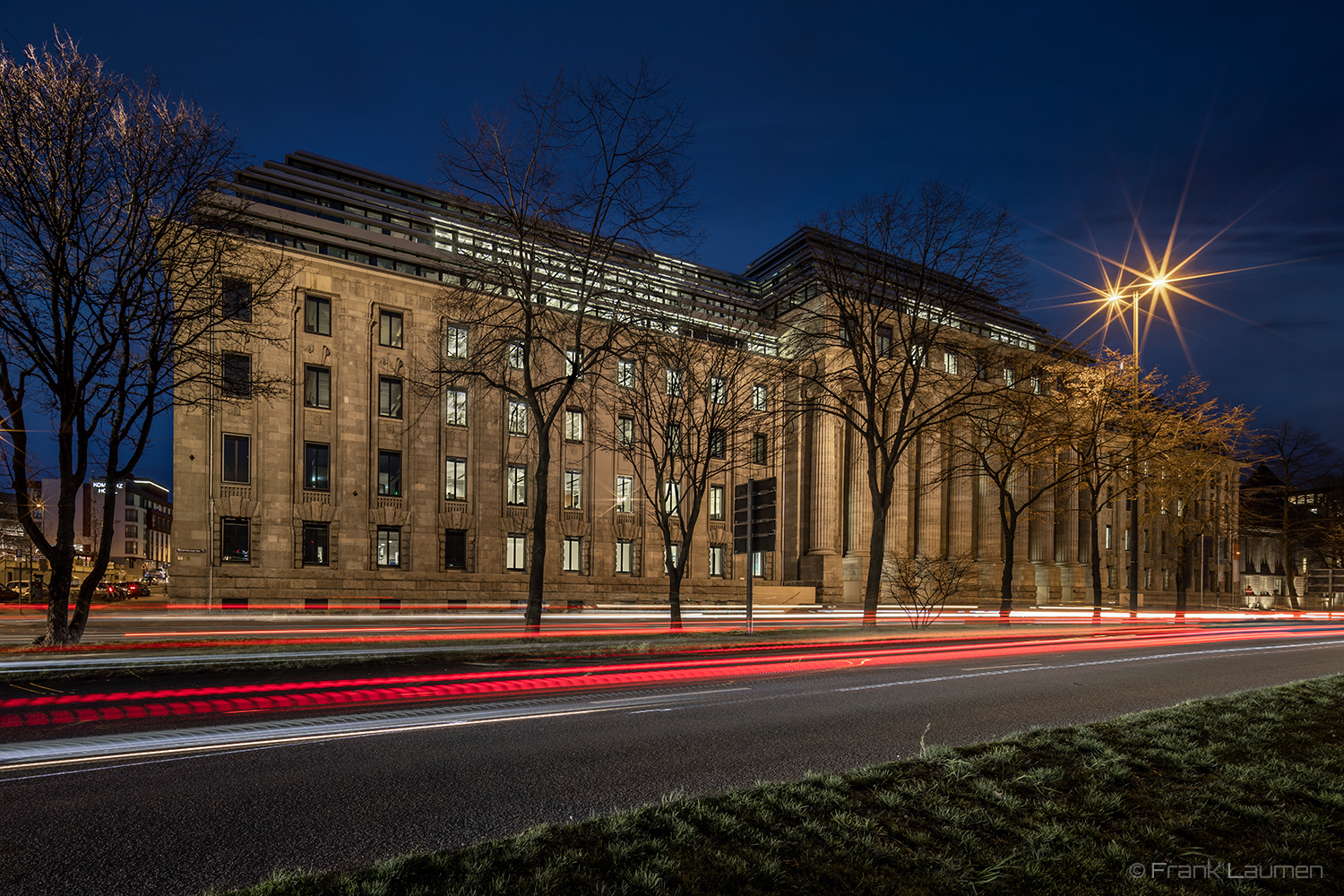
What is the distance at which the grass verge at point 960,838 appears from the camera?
399cm

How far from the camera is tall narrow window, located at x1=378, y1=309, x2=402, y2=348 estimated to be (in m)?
38.0

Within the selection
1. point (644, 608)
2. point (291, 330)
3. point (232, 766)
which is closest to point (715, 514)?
point (644, 608)

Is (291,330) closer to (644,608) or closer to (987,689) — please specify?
(644,608)

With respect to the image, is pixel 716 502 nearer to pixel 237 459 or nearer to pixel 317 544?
pixel 317 544

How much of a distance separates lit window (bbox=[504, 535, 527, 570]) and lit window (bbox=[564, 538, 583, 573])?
2410 millimetres

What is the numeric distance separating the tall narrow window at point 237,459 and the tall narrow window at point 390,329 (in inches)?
309

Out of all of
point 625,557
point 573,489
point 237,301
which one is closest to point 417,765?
point 237,301

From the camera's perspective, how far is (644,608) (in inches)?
1414

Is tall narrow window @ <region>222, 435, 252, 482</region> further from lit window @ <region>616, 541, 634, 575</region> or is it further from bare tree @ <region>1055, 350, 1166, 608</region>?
bare tree @ <region>1055, 350, 1166, 608</region>

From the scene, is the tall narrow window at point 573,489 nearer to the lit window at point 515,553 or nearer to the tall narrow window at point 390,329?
the lit window at point 515,553

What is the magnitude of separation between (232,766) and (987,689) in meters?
10.7

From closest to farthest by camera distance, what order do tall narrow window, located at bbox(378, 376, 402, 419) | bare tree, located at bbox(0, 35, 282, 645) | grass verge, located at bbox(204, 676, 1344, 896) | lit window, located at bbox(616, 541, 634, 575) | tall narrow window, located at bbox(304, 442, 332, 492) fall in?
grass verge, located at bbox(204, 676, 1344, 896)
bare tree, located at bbox(0, 35, 282, 645)
tall narrow window, located at bbox(304, 442, 332, 492)
tall narrow window, located at bbox(378, 376, 402, 419)
lit window, located at bbox(616, 541, 634, 575)

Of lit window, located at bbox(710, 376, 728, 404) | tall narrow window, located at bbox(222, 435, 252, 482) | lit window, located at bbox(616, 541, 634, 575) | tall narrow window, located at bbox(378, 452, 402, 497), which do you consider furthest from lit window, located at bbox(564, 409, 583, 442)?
tall narrow window, located at bbox(222, 435, 252, 482)

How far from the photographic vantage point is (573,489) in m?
42.7
